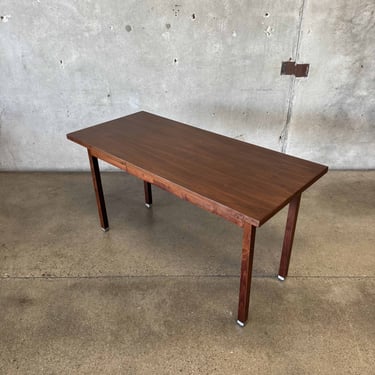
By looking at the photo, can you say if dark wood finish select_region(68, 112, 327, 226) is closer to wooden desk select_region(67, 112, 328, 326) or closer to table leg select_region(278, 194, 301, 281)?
wooden desk select_region(67, 112, 328, 326)

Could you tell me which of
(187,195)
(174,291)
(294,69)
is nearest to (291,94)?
(294,69)

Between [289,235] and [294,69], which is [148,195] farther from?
[294,69]

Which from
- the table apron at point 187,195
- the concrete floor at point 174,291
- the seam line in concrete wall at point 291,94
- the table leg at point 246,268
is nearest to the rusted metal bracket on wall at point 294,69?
the seam line in concrete wall at point 291,94

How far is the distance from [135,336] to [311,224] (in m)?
1.40

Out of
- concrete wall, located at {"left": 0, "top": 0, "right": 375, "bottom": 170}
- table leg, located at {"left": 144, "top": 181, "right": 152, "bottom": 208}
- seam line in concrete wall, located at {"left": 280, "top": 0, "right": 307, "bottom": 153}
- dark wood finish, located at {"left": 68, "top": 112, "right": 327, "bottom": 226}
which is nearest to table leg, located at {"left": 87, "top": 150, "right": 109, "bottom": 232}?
dark wood finish, located at {"left": 68, "top": 112, "right": 327, "bottom": 226}

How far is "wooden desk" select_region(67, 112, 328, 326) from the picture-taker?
4.29ft

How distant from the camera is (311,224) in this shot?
2279 millimetres

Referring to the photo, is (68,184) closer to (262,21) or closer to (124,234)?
(124,234)

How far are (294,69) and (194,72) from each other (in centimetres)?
78

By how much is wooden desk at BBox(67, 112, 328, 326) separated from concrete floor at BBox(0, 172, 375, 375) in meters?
0.18

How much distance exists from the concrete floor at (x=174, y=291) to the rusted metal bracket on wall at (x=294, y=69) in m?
0.98

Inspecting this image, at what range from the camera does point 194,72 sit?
2568 mm

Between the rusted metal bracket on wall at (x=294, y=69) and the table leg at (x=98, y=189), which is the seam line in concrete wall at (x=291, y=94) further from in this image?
the table leg at (x=98, y=189)

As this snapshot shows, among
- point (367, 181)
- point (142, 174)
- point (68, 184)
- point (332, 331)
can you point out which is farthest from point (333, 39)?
point (68, 184)
